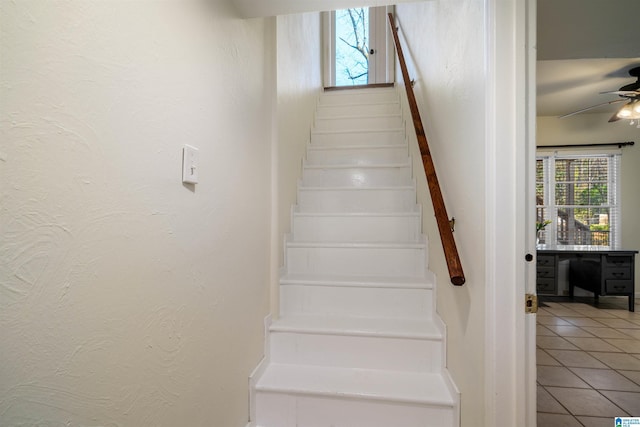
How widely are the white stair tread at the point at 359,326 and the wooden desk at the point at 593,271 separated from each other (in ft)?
10.6

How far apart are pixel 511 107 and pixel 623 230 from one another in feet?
16.4

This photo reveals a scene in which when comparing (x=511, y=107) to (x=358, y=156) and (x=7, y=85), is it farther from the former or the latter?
(x=358, y=156)

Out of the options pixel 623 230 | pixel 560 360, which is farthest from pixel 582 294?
pixel 560 360

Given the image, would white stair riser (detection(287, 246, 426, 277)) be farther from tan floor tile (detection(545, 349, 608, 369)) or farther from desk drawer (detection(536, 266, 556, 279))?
desk drawer (detection(536, 266, 556, 279))

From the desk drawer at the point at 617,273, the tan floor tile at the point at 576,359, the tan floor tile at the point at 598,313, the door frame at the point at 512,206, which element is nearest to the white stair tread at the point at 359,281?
the door frame at the point at 512,206

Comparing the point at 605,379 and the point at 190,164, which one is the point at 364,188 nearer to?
the point at 190,164

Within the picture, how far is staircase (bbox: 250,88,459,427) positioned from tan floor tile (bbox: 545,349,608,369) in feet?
4.91

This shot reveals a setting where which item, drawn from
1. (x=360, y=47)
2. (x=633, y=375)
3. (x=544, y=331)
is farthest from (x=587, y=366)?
(x=360, y=47)

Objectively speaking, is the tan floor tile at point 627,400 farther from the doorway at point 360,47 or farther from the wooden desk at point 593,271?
the doorway at point 360,47

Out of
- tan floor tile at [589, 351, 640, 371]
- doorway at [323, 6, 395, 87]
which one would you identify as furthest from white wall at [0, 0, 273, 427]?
doorway at [323, 6, 395, 87]

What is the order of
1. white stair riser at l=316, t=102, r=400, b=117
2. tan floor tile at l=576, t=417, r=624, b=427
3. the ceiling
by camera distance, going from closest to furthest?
tan floor tile at l=576, t=417, r=624, b=427 < the ceiling < white stair riser at l=316, t=102, r=400, b=117

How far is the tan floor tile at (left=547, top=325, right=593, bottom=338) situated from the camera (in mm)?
2736

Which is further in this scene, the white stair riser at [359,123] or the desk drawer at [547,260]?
the desk drawer at [547,260]

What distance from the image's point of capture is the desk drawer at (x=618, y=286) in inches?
137
